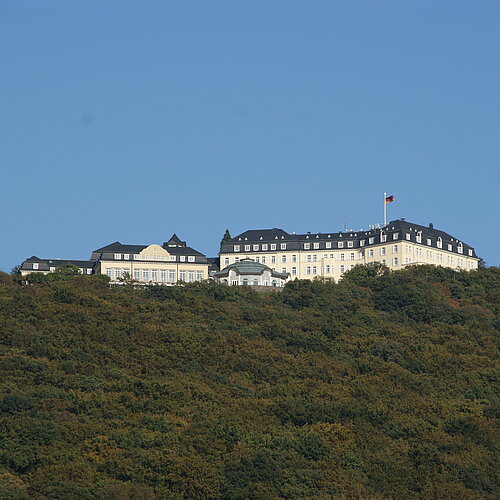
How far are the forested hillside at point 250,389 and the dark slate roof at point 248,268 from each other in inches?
262

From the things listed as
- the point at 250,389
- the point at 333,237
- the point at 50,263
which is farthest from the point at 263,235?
the point at 250,389

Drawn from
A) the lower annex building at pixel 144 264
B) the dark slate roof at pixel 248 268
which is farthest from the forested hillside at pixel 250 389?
the lower annex building at pixel 144 264

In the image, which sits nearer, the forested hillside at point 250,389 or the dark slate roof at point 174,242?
the forested hillside at point 250,389

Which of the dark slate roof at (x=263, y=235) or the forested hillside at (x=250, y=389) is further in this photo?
the dark slate roof at (x=263, y=235)

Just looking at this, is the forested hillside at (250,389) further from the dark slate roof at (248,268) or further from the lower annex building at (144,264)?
the lower annex building at (144,264)

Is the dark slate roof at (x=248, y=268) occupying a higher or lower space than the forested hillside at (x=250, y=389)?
higher

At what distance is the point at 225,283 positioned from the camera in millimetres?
121812

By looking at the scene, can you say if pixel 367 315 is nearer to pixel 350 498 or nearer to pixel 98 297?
pixel 98 297

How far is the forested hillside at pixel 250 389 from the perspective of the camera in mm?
70125

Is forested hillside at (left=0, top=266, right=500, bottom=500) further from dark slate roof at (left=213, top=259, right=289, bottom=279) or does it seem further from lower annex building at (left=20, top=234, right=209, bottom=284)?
lower annex building at (left=20, top=234, right=209, bottom=284)

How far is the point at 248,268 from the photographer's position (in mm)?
123500

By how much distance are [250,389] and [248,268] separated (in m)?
37.3

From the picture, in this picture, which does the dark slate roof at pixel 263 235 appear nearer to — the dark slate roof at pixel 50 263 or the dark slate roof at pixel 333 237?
the dark slate roof at pixel 333 237

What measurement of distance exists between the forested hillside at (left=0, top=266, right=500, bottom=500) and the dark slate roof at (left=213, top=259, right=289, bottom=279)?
665 cm
